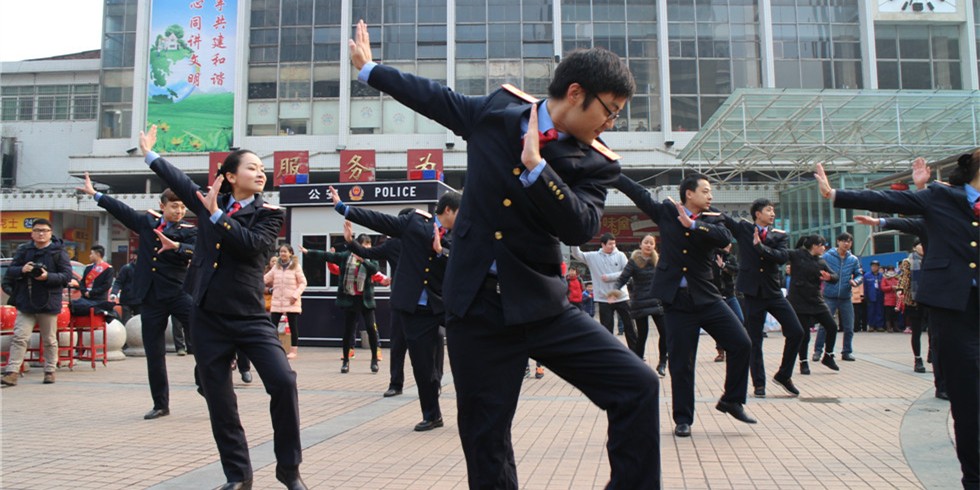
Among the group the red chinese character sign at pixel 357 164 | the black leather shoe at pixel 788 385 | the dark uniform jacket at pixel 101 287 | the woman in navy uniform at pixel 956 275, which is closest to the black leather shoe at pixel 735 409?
the woman in navy uniform at pixel 956 275

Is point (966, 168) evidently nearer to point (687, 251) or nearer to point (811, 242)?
point (687, 251)

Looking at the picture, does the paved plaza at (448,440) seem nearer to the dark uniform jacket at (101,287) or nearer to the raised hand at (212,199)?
the raised hand at (212,199)

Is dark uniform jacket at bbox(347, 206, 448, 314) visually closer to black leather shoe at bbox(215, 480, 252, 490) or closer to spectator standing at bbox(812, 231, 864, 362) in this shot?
black leather shoe at bbox(215, 480, 252, 490)

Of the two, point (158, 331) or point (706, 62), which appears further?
point (706, 62)

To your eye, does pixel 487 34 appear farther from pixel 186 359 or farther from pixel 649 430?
pixel 649 430

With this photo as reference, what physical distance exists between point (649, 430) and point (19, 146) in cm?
5634

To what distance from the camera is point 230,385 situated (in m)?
4.54

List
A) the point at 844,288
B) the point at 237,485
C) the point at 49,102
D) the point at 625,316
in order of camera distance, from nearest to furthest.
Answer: the point at 237,485 < the point at 625,316 < the point at 844,288 < the point at 49,102

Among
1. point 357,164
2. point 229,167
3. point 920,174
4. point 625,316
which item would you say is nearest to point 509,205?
point 229,167

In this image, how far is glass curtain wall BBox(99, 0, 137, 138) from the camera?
45.6m

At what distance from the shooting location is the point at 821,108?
88.9 ft

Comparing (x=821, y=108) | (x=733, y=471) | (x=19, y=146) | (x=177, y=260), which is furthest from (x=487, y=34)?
(x=733, y=471)

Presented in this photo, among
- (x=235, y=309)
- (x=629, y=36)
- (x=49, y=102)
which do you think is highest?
(x=629, y=36)

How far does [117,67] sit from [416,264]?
4528 cm
